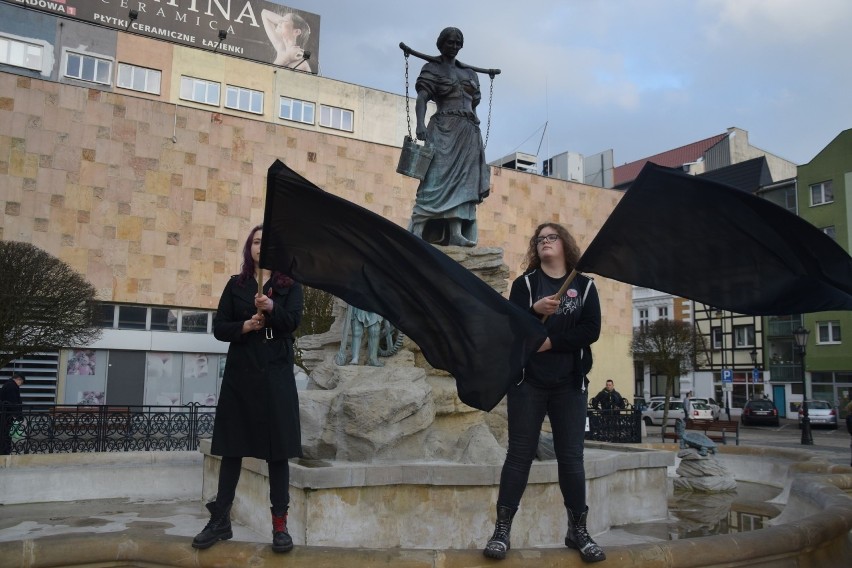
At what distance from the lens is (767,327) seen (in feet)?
176

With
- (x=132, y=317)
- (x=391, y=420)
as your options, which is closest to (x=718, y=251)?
(x=391, y=420)

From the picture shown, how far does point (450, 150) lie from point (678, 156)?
65.4m

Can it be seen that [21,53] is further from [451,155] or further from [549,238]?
[549,238]

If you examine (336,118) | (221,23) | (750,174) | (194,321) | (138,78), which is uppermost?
(221,23)

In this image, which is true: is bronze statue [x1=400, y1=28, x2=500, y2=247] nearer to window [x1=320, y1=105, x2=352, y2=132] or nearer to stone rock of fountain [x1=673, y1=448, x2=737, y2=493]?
stone rock of fountain [x1=673, y1=448, x2=737, y2=493]

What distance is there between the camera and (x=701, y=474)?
11133 mm

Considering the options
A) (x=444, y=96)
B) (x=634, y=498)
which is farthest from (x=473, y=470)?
(x=444, y=96)

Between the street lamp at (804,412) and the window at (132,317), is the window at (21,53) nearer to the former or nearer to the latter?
the window at (132,317)

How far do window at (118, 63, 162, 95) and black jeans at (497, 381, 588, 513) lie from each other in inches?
1455

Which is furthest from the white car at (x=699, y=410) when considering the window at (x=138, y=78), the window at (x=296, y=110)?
the window at (x=138, y=78)

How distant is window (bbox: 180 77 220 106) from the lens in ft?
124

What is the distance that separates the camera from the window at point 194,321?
3353cm

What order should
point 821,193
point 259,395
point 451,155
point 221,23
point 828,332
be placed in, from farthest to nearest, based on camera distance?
point 821,193
point 828,332
point 221,23
point 451,155
point 259,395

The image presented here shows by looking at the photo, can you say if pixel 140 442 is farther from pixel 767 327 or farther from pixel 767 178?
pixel 767 178
